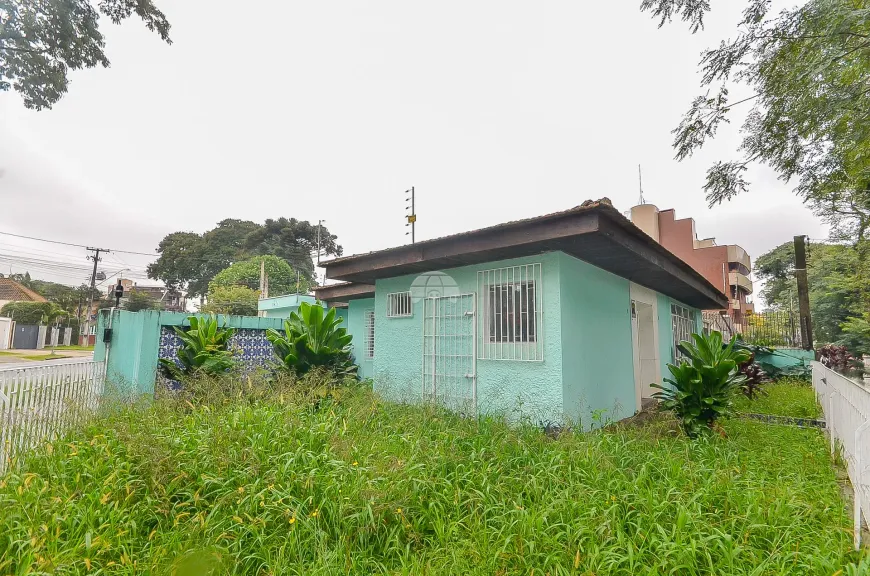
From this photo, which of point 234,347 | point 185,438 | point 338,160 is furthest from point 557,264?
point 338,160

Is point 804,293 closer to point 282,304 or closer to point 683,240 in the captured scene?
point 683,240

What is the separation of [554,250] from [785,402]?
7338mm

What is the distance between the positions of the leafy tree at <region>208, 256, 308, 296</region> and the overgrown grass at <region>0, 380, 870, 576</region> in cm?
2688

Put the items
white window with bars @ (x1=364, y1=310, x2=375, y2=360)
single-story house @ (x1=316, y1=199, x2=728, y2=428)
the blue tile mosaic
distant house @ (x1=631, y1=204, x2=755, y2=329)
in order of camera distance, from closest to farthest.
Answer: single-story house @ (x1=316, y1=199, x2=728, y2=428) < the blue tile mosaic < white window with bars @ (x1=364, y1=310, x2=375, y2=360) < distant house @ (x1=631, y1=204, x2=755, y2=329)

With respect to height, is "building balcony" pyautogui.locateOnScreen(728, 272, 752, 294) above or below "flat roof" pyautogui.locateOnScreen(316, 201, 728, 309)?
above

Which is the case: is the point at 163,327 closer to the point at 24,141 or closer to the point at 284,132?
the point at 24,141

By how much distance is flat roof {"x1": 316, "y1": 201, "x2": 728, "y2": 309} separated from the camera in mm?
4555

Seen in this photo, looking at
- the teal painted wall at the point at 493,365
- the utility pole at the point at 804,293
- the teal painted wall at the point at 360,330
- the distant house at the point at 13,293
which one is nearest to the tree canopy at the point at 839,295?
the utility pole at the point at 804,293

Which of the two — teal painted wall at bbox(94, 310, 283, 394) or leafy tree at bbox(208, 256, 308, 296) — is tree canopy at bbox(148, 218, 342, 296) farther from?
teal painted wall at bbox(94, 310, 283, 394)

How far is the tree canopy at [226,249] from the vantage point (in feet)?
115

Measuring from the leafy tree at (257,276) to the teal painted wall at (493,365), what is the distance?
23.5 meters

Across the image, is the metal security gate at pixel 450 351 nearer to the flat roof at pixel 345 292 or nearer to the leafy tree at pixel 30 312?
the flat roof at pixel 345 292

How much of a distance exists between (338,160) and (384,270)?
7.41 metres

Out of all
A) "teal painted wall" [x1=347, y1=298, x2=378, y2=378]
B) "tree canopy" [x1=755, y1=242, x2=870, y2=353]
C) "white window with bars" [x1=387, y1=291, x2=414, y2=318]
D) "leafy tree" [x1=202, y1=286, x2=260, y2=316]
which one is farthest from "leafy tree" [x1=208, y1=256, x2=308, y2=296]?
"tree canopy" [x1=755, y1=242, x2=870, y2=353]
